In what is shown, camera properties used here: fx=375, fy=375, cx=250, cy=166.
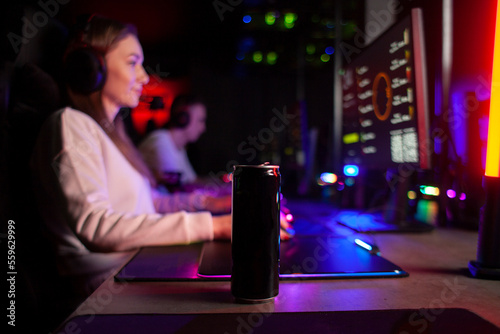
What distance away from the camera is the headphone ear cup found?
95 cm

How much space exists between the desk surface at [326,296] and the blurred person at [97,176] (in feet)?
0.75

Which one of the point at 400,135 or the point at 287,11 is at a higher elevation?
the point at 287,11

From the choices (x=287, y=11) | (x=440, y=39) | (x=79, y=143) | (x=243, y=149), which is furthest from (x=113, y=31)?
(x=243, y=149)

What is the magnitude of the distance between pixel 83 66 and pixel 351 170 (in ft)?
3.37

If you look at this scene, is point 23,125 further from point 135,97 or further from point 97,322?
point 97,322

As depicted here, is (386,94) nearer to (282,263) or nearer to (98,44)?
(282,263)

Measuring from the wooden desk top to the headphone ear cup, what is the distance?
0.59 metres

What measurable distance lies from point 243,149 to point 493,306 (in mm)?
4579

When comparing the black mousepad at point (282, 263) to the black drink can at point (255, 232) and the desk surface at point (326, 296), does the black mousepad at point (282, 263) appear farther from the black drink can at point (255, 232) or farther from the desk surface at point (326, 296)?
the black drink can at point (255, 232)

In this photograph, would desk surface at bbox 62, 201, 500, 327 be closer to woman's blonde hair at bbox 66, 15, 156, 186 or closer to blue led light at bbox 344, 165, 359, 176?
woman's blonde hair at bbox 66, 15, 156, 186

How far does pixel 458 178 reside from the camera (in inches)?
47.1

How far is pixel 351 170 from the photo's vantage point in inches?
58.9

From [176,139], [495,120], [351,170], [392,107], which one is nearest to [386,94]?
[392,107]

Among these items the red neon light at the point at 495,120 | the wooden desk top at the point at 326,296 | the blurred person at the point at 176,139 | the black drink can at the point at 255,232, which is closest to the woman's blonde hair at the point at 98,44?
the wooden desk top at the point at 326,296
